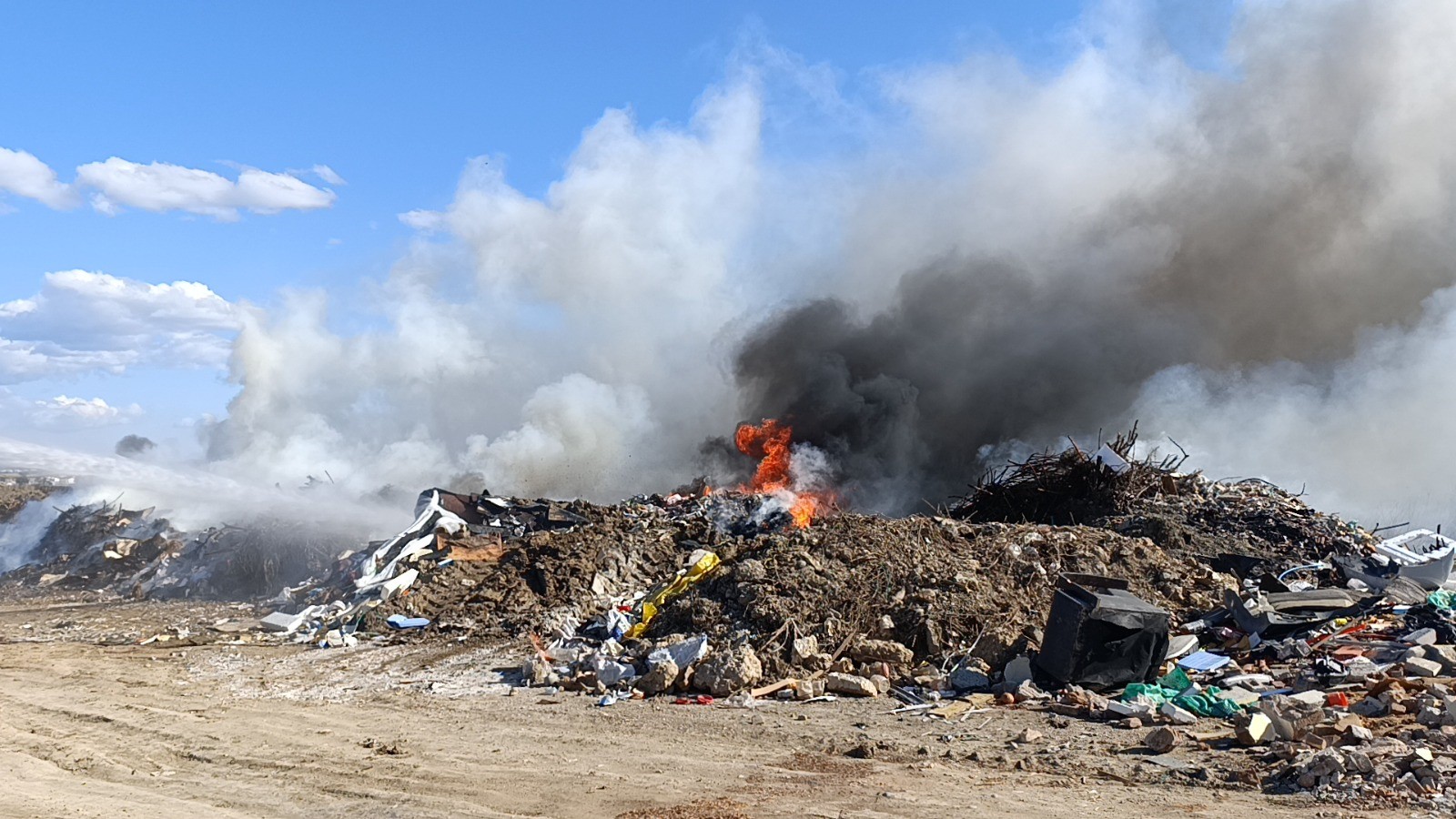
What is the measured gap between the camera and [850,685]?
10008 mm

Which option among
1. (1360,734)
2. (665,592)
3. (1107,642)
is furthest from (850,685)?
(1360,734)

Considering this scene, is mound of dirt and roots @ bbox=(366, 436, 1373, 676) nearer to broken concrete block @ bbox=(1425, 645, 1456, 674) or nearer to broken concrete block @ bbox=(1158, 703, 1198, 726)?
broken concrete block @ bbox=(1158, 703, 1198, 726)

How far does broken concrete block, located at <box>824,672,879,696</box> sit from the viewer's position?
9992 mm

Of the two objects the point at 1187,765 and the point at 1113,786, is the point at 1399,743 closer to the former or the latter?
the point at 1187,765

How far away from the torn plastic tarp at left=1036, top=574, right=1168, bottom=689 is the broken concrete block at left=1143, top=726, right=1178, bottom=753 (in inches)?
64.2

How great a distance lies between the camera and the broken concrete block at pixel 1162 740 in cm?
773


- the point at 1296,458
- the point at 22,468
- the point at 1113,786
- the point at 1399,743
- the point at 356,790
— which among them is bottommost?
the point at 356,790

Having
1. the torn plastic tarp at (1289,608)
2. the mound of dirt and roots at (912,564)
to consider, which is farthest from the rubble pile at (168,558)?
the torn plastic tarp at (1289,608)

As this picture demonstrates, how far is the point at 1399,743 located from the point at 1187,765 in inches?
54.4

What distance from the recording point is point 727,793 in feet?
23.2

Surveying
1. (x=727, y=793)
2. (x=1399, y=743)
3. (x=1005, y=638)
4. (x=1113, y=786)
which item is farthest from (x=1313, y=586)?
(x=727, y=793)

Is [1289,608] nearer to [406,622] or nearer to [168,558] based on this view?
[406,622]

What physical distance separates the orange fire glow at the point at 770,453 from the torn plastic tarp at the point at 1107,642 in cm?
1680

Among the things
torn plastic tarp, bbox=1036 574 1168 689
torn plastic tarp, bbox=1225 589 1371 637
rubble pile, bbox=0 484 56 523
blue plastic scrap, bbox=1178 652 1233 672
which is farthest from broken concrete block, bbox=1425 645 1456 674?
rubble pile, bbox=0 484 56 523
